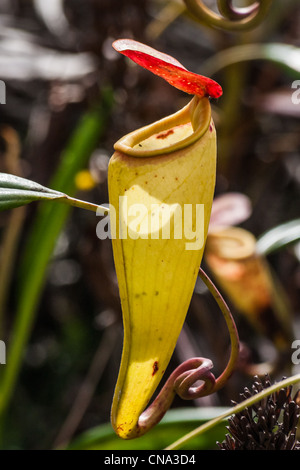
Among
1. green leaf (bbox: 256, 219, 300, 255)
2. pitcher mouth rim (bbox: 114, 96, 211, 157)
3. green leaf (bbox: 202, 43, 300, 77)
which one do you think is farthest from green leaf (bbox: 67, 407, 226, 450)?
green leaf (bbox: 202, 43, 300, 77)

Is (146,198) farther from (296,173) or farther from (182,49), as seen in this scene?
(182,49)

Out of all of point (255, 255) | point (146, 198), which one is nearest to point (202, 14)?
point (146, 198)

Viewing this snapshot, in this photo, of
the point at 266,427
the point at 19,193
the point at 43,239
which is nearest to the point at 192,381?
the point at 266,427

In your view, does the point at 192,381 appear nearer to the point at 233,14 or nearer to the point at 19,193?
the point at 19,193

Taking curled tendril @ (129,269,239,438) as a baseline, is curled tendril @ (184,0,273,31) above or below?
above

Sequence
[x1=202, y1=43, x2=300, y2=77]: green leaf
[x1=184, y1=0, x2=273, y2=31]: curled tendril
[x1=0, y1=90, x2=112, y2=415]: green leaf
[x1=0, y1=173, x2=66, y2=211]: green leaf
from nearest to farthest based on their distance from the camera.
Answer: [x1=0, y1=173, x2=66, y2=211]: green leaf
[x1=184, y1=0, x2=273, y2=31]: curled tendril
[x1=202, y1=43, x2=300, y2=77]: green leaf
[x1=0, y1=90, x2=112, y2=415]: green leaf

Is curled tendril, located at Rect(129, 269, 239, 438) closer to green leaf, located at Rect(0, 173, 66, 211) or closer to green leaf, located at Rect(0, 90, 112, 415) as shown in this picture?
green leaf, located at Rect(0, 173, 66, 211)
